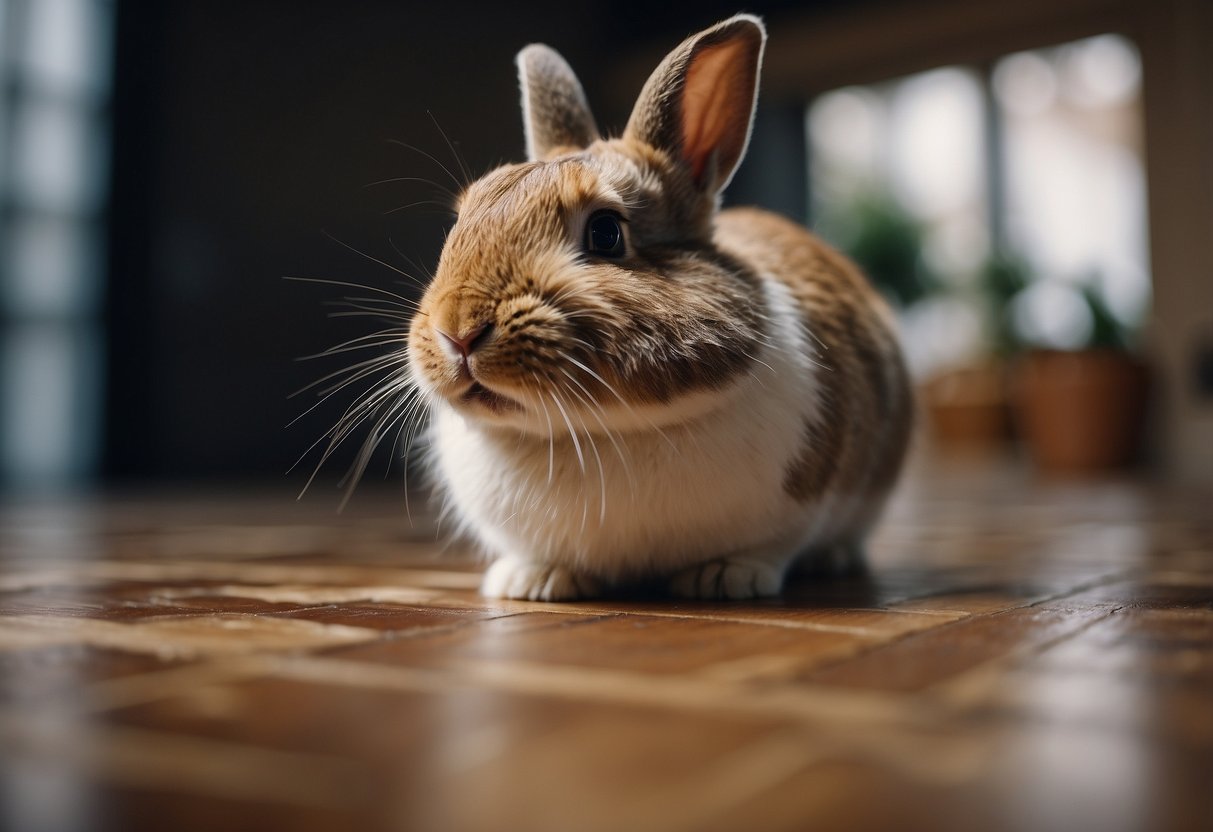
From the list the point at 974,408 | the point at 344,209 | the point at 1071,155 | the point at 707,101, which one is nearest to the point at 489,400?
the point at 707,101

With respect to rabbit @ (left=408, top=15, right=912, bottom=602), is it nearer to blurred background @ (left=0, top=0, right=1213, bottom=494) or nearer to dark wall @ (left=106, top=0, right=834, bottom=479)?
blurred background @ (left=0, top=0, right=1213, bottom=494)

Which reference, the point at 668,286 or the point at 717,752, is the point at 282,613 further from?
the point at 717,752

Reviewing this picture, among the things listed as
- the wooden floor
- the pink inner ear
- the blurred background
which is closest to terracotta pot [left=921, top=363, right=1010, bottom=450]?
the blurred background

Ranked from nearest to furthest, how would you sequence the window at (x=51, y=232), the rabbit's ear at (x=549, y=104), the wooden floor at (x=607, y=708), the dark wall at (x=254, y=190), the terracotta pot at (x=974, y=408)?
1. the wooden floor at (x=607, y=708)
2. the rabbit's ear at (x=549, y=104)
3. the window at (x=51, y=232)
4. the dark wall at (x=254, y=190)
5. the terracotta pot at (x=974, y=408)

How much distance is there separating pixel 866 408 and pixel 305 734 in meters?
1.16

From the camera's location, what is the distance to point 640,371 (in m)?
1.29

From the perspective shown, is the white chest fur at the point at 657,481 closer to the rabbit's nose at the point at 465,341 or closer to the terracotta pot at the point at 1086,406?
the rabbit's nose at the point at 465,341

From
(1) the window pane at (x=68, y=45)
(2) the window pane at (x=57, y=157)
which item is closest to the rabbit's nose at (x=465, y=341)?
(2) the window pane at (x=57, y=157)

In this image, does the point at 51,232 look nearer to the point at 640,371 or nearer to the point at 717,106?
the point at 717,106

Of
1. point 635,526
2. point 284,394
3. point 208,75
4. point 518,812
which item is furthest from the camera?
point 284,394

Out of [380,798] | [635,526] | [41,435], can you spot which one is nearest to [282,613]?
[635,526]

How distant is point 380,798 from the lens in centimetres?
60

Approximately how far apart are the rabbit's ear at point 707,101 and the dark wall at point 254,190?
187 inches

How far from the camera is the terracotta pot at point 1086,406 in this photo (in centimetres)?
608
